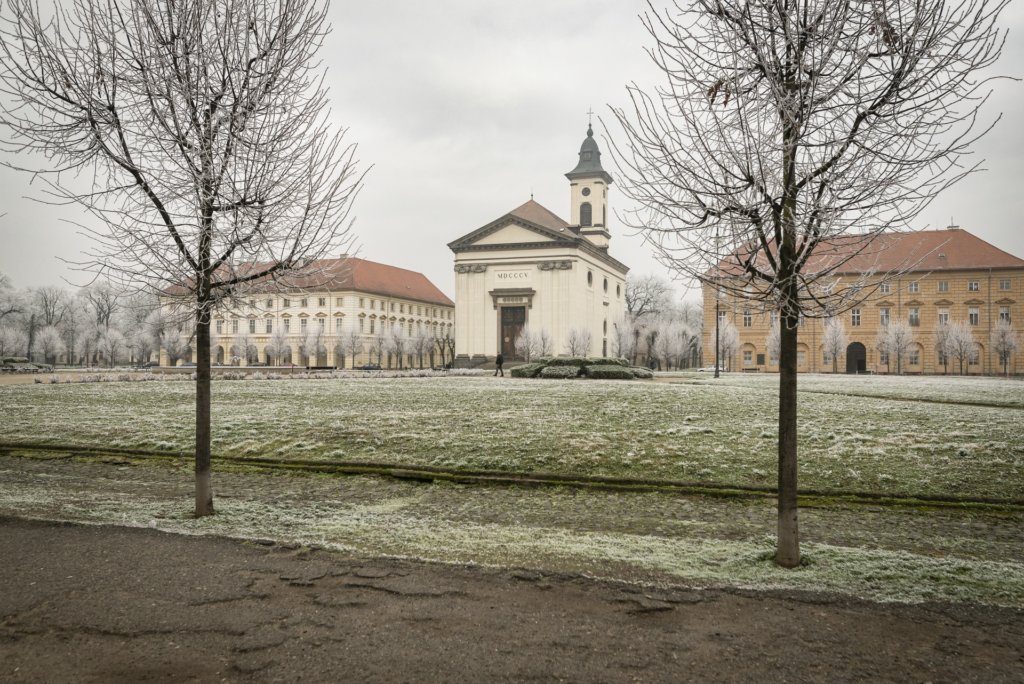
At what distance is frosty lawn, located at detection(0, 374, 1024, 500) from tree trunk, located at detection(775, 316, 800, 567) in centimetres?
396

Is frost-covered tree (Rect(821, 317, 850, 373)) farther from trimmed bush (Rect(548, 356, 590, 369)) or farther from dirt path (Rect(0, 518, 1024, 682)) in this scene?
dirt path (Rect(0, 518, 1024, 682))

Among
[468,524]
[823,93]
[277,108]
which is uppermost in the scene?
[277,108]

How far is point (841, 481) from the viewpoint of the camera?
10234 mm

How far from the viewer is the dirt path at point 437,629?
14.1 feet

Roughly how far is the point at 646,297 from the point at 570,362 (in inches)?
3398

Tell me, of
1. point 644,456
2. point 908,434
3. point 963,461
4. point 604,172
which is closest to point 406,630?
point 644,456

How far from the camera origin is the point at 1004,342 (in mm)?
62406

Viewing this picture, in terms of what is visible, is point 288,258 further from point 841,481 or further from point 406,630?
point 841,481

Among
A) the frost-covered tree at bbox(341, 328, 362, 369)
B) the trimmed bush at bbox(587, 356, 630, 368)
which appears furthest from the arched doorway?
the frost-covered tree at bbox(341, 328, 362, 369)

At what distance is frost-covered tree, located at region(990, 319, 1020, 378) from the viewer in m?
62.2

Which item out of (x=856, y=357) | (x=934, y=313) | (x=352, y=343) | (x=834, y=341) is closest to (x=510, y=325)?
(x=352, y=343)

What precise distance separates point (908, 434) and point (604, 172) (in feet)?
248

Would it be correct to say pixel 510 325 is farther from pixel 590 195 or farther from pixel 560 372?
pixel 560 372

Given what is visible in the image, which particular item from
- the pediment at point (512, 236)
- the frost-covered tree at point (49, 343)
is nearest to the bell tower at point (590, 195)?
the pediment at point (512, 236)
